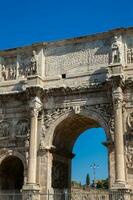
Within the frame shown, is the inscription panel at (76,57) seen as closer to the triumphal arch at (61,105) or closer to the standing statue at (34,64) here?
the triumphal arch at (61,105)

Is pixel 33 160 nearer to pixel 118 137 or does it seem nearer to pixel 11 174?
pixel 11 174

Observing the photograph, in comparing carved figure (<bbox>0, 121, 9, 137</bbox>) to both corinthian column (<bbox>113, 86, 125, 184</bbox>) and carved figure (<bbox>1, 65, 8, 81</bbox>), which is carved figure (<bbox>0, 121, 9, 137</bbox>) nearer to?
carved figure (<bbox>1, 65, 8, 81</bbox>)

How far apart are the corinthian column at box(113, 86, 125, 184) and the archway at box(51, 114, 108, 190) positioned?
4.36 feet

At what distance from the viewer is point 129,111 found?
16.6m

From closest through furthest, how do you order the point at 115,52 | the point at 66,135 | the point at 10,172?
the point at 115,52 → the point at 66,135 → the point at 10,172

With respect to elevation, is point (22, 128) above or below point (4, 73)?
below

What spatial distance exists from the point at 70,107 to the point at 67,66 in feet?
6.77

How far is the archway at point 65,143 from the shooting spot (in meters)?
17.8

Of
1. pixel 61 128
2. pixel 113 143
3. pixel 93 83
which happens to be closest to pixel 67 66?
pixel 93 83

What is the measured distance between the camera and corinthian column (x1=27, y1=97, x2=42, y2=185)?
16812 mm

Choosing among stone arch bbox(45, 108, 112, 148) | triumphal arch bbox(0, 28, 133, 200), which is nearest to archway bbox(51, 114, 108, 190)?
triumphal arch bbox(0, 28, 133, 200)

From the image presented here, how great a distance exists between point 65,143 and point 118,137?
4.06 meters

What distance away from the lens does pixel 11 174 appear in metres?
19.9

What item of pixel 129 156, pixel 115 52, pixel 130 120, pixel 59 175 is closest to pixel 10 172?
pixel 59 175
